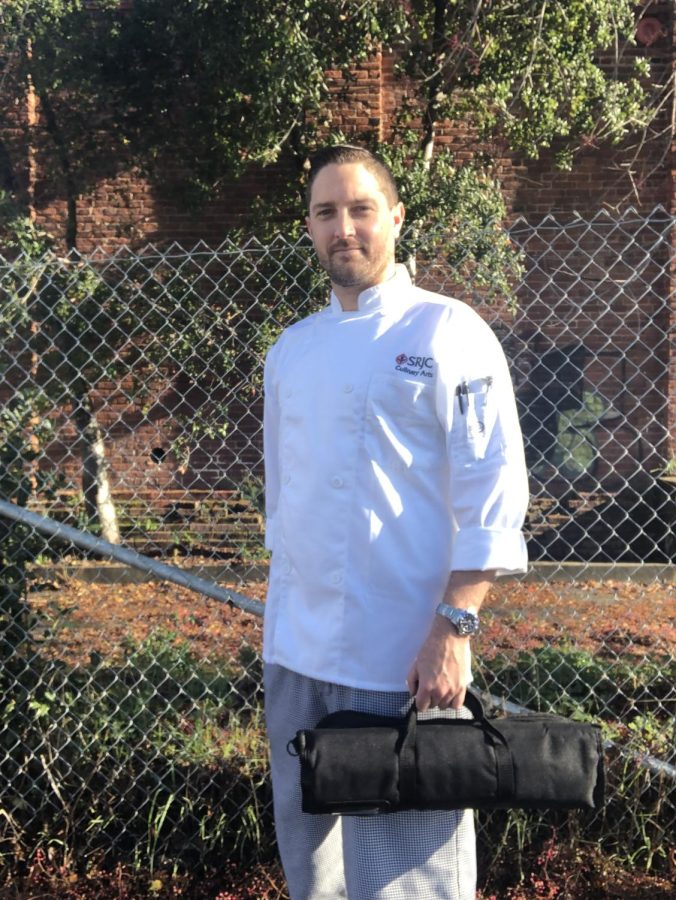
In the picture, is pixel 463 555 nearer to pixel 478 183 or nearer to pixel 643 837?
pixel 643 837

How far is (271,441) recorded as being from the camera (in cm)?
252

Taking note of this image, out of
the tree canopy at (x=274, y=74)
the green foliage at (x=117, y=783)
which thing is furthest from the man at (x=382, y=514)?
the tree canopy at (x=274, y=74)

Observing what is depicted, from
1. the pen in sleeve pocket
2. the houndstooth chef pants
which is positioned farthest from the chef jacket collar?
the houndstooth chef pants

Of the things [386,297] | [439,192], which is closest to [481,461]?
[386,297]

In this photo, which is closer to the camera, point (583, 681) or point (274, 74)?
point (583, 681)

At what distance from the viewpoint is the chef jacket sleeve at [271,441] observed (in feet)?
8.16

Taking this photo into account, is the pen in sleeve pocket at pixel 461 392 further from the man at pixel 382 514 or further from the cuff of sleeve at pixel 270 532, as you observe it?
the cuff of sleeve at pixel 270 532

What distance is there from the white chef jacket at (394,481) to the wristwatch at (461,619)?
0.29 ft

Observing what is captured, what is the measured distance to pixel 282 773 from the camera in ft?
7.66

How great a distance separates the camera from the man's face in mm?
2182

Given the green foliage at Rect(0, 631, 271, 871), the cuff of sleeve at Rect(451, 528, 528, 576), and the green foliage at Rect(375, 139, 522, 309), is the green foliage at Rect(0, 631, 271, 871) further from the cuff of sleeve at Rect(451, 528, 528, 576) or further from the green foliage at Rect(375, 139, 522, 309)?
the green foliage at Rect(375, 139, 522, 309)

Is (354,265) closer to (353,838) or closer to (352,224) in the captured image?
(352,224)

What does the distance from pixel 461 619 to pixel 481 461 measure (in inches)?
12.5

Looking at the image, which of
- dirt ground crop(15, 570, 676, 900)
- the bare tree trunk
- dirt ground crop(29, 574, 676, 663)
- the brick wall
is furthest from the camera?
the brick wall
